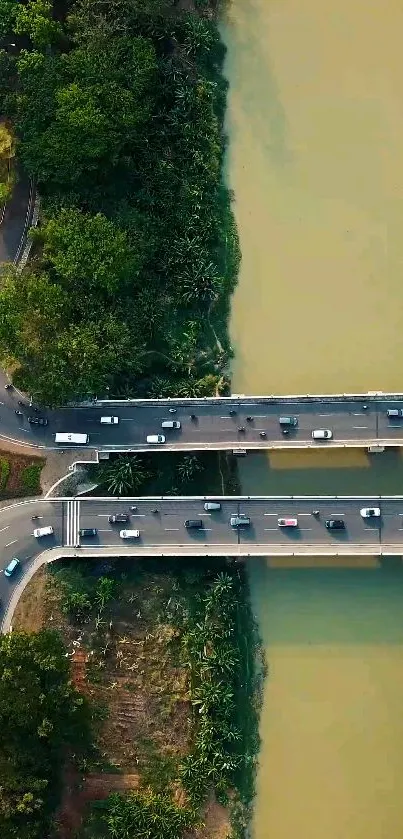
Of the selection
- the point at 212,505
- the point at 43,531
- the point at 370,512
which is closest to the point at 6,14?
the point at 43,531

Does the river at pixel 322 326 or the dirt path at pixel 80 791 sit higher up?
the river at pixel 322 326

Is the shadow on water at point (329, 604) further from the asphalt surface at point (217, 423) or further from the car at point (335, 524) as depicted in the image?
the asphalt surface at point (217, 423)

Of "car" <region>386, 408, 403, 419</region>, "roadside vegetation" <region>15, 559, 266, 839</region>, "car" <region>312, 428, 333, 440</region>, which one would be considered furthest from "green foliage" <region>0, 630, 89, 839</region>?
"car" <region>386, 408, 403, 419</region>

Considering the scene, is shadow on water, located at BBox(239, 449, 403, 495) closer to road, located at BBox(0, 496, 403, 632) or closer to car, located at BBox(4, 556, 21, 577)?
road, located at BBox(0, 496, 403, 632)

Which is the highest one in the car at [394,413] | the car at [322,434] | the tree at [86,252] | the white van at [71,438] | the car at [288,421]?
the tree at [86,252]

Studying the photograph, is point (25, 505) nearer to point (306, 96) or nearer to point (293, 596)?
point (293, 596)

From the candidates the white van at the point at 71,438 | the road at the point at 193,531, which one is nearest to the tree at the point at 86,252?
the white van at the point at 71,438
